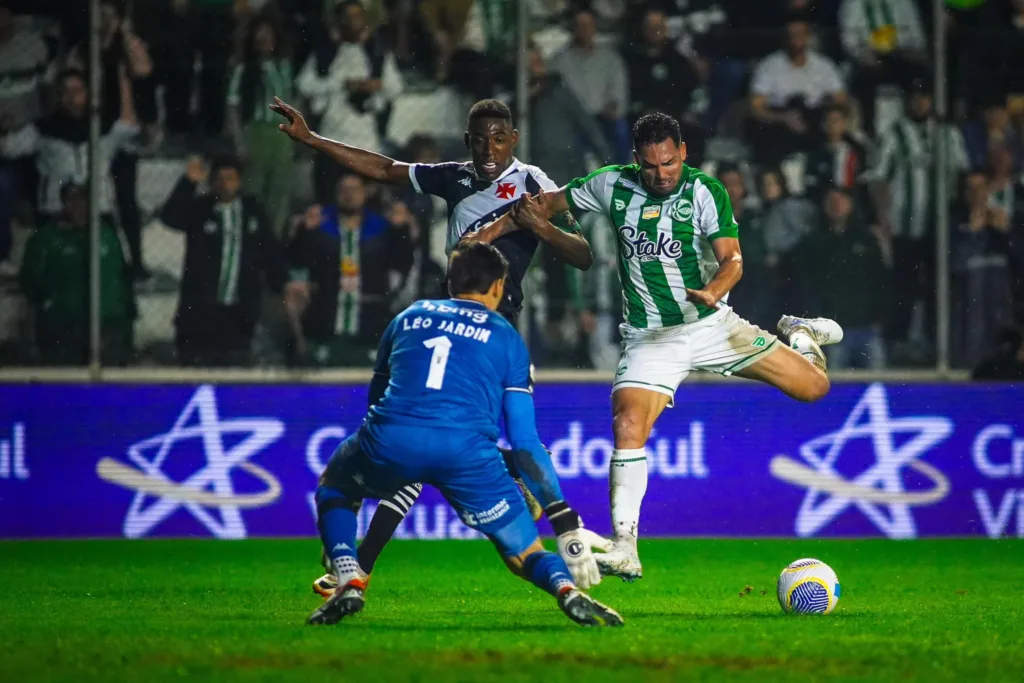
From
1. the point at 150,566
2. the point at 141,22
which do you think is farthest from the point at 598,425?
the point at 141,22

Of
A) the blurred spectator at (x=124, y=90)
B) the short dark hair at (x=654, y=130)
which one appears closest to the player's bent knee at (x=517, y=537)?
the short dark hair at (x=654, y=130)

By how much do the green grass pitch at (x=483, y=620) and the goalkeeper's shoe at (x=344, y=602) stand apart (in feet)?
0.26

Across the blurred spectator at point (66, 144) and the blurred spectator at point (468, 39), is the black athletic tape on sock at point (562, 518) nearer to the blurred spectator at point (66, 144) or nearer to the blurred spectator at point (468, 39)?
the blurred spectator at point (468, 39)

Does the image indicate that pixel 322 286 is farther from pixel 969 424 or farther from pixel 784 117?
pixel 969 424

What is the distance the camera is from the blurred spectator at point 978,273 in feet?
38.5

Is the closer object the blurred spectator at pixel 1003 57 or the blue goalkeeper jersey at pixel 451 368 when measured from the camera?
the blue goalkeeper jersey at pixel 451 368

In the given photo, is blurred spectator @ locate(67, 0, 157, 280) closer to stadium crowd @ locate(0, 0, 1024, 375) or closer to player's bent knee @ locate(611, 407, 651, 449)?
stadium crowd @ locate(0, 0, 1024, 375)

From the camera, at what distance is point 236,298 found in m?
11.6

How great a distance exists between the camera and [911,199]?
39.1 feet

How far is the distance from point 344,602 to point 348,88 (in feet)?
21.2

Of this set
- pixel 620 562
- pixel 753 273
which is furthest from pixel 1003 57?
pixel 620 562

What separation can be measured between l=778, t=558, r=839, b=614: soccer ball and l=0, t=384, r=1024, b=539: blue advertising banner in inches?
163

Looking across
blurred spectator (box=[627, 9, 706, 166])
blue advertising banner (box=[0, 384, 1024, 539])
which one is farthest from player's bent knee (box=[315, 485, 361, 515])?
blurred spectator (box=[627, 9, 706, 166])

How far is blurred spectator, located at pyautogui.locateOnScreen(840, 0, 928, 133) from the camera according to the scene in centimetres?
1209
